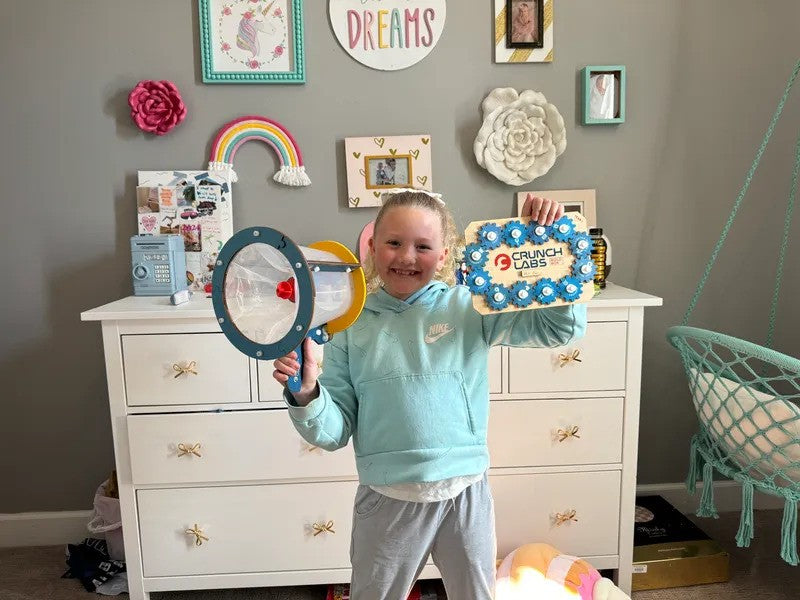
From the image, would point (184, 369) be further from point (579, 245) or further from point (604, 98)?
point (604, 98)

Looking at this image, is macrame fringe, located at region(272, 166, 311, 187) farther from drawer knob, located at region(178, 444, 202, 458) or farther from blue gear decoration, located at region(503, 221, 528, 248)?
blue gear decoration, located at region(503, 221, 528, 248)

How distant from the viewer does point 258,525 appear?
5.56 ft

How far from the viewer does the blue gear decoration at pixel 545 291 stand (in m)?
0.98

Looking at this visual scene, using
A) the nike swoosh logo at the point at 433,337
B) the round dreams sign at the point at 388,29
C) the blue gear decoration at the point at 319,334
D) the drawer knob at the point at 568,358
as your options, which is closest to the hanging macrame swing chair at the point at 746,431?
the drawer knob at the point at 568,358

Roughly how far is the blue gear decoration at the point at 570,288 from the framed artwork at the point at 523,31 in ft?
4.02

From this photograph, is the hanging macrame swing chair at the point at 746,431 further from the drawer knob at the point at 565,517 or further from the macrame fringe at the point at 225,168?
the macrame fringe at the point at 225,168

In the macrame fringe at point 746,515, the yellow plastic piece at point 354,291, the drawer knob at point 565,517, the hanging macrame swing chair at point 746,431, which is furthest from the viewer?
the drawer knob at point 565,517

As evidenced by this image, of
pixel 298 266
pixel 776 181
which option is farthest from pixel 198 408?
pixel 776 181

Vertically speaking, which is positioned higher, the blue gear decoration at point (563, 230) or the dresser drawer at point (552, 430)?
the blue gear decoration at point (563, 230)

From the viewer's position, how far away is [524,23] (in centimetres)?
195

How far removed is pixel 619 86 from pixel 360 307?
1404 millimetres

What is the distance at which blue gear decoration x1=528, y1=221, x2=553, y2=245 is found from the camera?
100 centimetres

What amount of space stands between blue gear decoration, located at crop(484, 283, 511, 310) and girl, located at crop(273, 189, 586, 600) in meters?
0.09

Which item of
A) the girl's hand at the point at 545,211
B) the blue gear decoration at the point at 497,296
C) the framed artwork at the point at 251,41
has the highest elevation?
the framed artwork at the point at 251,41
